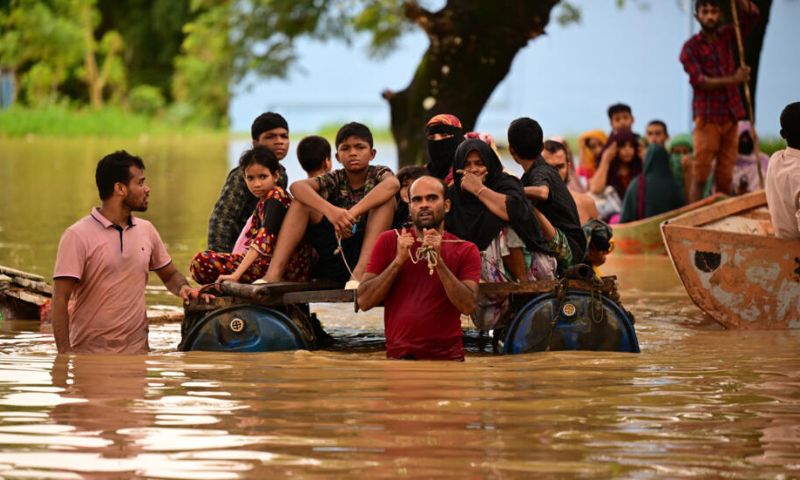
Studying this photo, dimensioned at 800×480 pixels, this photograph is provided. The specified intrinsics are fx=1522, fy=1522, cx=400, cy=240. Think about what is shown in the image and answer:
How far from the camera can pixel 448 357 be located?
26.0 feet

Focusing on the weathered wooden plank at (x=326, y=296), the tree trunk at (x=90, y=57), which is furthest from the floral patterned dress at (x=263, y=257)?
the tree trunk at (x=90, y=57)

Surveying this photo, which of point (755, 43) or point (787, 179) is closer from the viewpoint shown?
point (787, 179)

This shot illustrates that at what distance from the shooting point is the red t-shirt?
7.74m

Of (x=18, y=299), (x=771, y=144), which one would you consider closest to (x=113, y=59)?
(x=771, y=144)

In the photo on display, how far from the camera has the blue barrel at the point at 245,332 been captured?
8.44m

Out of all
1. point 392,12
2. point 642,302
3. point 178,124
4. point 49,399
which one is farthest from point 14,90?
point 49,399

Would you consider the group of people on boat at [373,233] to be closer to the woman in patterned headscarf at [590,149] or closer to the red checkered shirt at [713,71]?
the red checkered shirt at [713,71]

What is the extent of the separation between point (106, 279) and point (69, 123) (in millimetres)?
40260

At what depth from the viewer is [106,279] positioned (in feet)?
26.5

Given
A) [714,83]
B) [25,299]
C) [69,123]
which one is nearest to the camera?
[25,299]

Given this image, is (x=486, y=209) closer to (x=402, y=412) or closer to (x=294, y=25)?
(x=402, y=412)

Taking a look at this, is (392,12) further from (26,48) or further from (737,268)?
(26,48)

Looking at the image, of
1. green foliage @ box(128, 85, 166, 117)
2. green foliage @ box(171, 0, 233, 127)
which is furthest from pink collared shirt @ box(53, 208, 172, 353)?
green foliage @ box(128, 85, 166, 117)

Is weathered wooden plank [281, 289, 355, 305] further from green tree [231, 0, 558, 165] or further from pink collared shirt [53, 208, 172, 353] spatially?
green tree [231, 0, 558, 165]
